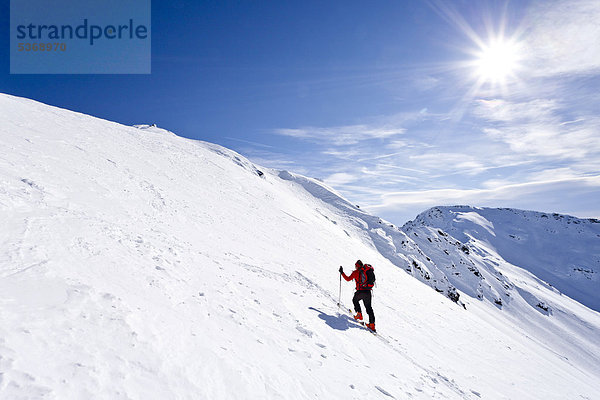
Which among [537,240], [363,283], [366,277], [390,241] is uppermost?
[366,277]

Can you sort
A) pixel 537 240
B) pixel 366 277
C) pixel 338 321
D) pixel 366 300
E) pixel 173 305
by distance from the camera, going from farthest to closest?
1. pixel 537 240
2. pixel 366 277
3. pixel 366 300
4. pixel 338 321
5. pixel 173 305

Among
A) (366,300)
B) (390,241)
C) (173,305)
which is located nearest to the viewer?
(173,305)

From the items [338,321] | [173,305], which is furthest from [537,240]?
[173,305]

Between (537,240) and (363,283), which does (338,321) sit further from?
(537,240)

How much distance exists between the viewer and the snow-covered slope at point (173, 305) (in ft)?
13.7

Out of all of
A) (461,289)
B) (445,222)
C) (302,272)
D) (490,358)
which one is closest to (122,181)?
(302,272)

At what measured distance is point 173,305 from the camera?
6.35 m

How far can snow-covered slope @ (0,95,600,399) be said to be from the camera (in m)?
4.19

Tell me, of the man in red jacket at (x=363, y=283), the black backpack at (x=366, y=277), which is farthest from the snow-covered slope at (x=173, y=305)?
the black backpack at (x=366, y=277)

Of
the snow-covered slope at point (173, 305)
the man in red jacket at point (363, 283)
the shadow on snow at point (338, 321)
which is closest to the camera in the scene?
the snow-covered slope at point (173, 305)

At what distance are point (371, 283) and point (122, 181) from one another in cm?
1341

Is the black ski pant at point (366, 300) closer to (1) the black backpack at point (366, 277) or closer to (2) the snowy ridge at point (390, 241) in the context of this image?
(1) the black backpack at point (366, 277)

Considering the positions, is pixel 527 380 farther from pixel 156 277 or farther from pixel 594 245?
pixel 594 245

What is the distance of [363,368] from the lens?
22.8 feet
